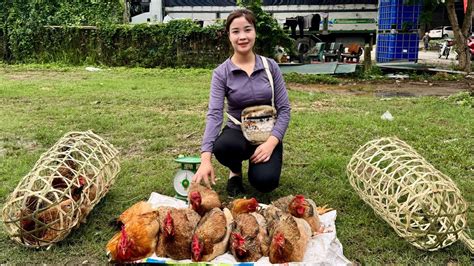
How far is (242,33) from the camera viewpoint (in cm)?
333

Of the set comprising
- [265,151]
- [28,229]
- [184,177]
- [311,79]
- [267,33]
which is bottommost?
[28,229]

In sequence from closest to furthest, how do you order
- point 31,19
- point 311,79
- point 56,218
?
point 56,218
point 311,79
point 31,19

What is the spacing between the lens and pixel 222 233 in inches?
108

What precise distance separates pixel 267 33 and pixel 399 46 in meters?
4.15

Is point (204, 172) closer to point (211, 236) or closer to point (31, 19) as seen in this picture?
point (211, 236)

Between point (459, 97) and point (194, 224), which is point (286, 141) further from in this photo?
point (459, 97)

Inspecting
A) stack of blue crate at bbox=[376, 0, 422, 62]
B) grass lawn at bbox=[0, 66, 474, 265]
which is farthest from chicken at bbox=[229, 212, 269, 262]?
A: stack of blue crate at bbox=[376, 0, 422, 62]

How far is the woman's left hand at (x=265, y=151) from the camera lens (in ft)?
11.1

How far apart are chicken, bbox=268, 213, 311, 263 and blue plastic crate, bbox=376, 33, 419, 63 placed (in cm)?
1225

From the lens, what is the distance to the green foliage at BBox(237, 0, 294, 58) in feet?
41.6

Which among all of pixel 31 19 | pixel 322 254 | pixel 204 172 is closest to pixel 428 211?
pixel 322 254

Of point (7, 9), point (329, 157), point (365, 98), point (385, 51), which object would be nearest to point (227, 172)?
point (329, 157)

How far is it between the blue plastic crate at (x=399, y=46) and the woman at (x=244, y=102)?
37.6 feet

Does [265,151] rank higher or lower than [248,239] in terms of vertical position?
higher
